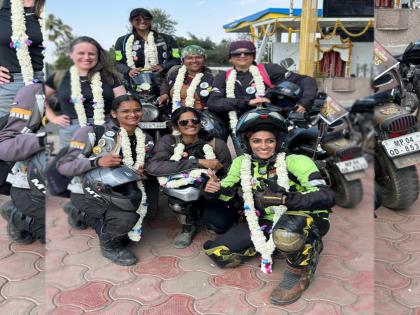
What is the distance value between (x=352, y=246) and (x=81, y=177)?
1541 millimetres

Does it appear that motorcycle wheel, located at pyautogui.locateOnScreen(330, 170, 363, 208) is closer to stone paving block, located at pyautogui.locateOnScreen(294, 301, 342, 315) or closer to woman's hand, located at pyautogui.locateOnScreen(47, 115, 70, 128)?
stone paving block, located at pyautogui.locateOnScreen(294, 301, 342, 315)

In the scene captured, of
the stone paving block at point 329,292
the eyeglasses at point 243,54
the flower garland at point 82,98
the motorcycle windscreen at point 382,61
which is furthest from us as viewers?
the motorcycle windscreen at point 382,61

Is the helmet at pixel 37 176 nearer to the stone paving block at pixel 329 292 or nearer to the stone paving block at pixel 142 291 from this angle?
the stone paving block at pixel 142 291

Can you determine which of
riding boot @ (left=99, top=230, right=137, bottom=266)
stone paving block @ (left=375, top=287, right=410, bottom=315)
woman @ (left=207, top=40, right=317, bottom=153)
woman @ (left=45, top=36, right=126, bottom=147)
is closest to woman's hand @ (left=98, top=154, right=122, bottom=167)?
woman @ (left=45, top=36, right=126, bottom=147)

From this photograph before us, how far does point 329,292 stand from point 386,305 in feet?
0.87

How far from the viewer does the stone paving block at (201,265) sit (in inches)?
95.2

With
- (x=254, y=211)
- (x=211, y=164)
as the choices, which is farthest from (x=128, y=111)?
(x=254, y=211)

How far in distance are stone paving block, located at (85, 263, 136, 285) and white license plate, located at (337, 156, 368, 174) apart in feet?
4.04

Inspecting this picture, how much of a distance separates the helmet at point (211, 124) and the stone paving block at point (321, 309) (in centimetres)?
119

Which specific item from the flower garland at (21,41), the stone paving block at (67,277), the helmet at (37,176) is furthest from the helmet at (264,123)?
the flower garland at (21,41)

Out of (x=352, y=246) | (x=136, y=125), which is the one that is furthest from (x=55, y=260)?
(x=352, y=246)

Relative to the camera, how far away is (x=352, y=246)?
2490 millimetres

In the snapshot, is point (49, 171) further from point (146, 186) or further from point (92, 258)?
point (146, 186)

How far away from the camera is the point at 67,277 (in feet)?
6.65
